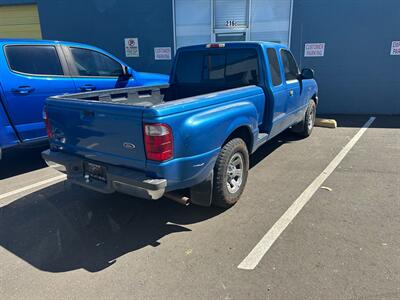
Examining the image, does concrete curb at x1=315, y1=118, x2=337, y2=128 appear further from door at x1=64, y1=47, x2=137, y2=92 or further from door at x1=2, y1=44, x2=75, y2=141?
door at x1=2, y1=44, x2=75, y2=141

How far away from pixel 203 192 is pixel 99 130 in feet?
4.04

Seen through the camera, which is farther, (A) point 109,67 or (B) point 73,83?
(A) point 109,67

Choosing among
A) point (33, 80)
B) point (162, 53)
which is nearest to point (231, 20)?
point (162, 53)

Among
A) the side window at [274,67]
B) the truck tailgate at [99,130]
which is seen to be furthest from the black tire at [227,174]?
the side window at [274,67]

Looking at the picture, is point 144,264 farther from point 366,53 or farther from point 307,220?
point 366,53

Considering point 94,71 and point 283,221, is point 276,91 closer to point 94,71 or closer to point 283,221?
point 283,221

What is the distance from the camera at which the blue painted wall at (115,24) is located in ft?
31.6

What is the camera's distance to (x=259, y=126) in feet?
14.5

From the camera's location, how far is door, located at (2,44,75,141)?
459 cm

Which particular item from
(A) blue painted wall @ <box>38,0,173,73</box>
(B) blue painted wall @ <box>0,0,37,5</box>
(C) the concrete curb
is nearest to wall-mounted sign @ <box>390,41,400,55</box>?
(C) the concrete curb

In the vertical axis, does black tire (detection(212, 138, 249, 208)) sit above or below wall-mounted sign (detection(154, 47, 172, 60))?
below

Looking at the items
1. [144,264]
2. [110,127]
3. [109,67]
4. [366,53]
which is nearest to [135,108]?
[110,127]

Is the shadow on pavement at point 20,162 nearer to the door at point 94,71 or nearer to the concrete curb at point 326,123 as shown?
the door at point 94,71

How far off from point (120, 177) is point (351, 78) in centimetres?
834
